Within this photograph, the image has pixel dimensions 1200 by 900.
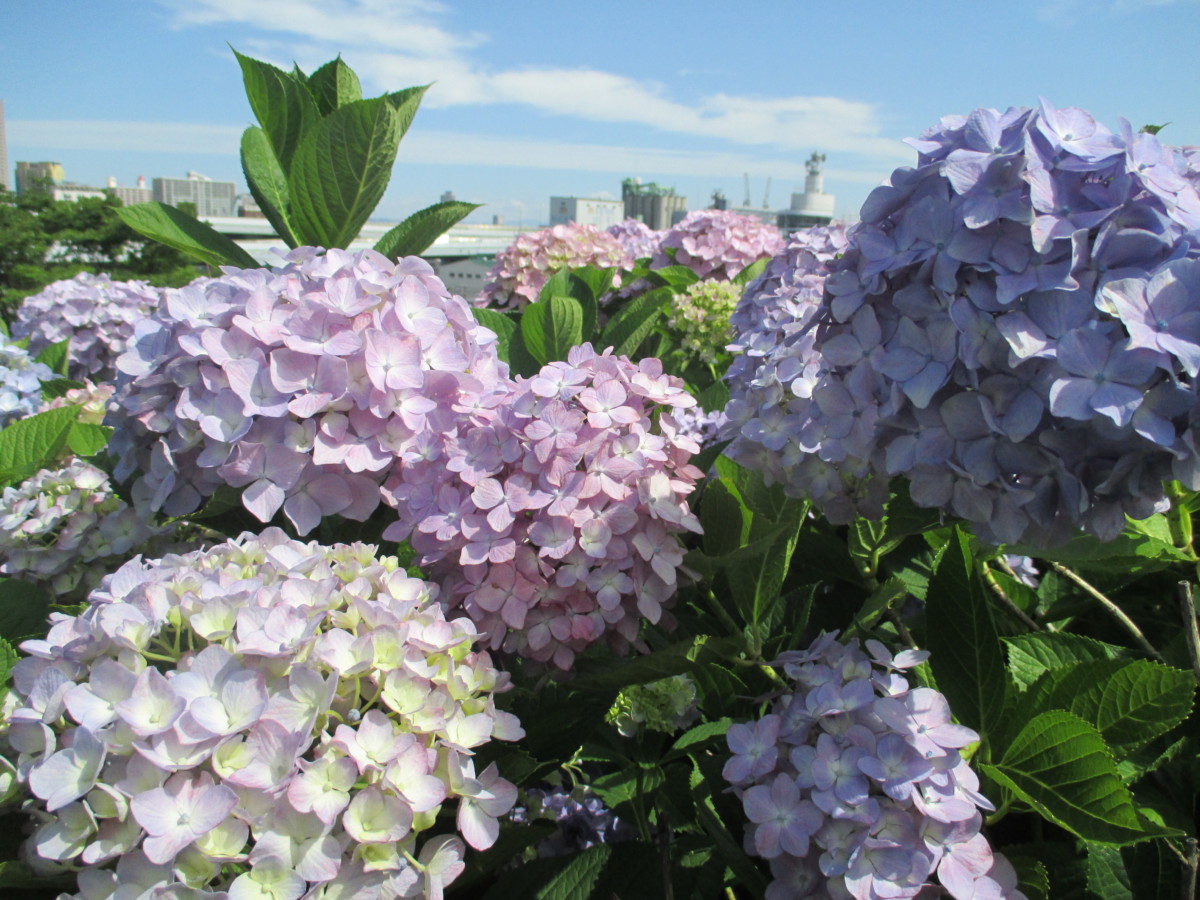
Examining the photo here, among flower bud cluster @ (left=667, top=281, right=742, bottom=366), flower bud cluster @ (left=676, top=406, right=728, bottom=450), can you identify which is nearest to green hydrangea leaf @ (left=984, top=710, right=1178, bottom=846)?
flower bud cluster @ (left=676, top=406, right=728, bottom=450)

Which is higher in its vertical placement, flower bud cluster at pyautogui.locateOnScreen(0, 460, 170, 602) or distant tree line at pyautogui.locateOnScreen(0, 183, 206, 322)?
distant tree line at pyautogui.locateOnScreen(0, 183, 206, 322)

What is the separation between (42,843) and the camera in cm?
78

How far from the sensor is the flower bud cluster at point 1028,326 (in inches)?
27.2

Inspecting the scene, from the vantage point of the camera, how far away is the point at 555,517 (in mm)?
1090

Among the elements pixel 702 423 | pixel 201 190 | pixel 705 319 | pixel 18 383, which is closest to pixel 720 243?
pixel 705 319

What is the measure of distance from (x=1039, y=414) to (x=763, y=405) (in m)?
0.44

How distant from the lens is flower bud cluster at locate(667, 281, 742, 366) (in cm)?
289

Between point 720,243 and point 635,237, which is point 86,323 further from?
point 635,237

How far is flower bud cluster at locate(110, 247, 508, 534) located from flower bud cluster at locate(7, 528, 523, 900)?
0.21 m

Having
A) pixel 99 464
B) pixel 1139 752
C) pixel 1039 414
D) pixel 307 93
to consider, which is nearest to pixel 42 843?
pixel 99 464

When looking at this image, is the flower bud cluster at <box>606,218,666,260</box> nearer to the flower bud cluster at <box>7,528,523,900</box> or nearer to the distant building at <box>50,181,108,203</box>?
the flower bud cluster at <box>7,528,523,900</box>

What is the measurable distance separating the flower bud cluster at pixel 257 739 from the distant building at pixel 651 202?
27.5 m

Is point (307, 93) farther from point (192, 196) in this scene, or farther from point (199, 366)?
point (192, 196)

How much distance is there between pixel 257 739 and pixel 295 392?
53cm
